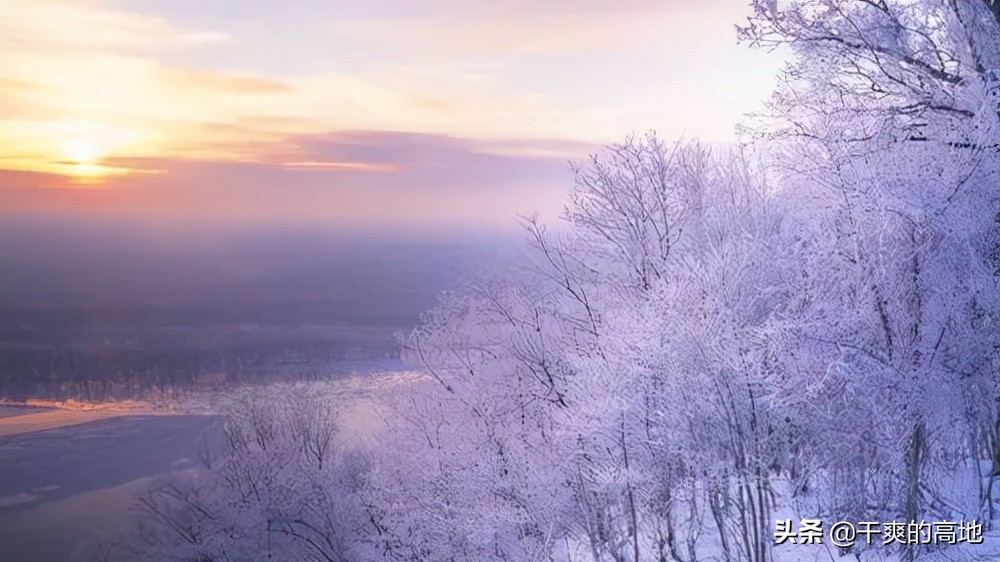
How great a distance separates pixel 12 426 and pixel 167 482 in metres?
18.9

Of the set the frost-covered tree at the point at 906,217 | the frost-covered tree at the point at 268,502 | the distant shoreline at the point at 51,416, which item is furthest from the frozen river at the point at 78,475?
the frost-covered tree at the point at 906,217

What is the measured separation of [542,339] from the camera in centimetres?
1898

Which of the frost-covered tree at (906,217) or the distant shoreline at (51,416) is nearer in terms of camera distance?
the frost-covered tree at (906,217)

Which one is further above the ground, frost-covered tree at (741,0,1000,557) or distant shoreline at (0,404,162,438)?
frost-covered tree at (741,0,1000,557)

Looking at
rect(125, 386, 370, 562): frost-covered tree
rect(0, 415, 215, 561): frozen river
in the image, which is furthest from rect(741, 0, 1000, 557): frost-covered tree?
rect(0, 415, 215, 561): frozen river

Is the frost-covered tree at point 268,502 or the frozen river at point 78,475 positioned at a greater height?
the frost-covered tree at point 268,502

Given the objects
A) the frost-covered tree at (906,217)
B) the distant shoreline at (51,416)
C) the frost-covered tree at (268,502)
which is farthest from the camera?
the distant shoreline at (51,416)

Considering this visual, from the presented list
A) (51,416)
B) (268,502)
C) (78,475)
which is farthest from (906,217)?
(51,416)

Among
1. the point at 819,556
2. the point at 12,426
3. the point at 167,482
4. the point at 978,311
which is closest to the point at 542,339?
the point at 819,556

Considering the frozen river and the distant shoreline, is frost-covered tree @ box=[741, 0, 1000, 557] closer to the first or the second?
the frozen river

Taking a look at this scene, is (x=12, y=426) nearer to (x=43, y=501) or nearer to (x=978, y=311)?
(x=43, y=501)

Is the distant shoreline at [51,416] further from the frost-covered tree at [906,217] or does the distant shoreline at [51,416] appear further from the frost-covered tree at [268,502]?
the frost-covered tree at [906,217]

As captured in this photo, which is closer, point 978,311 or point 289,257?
point 978,311

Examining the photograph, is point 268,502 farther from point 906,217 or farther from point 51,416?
point 51,416
